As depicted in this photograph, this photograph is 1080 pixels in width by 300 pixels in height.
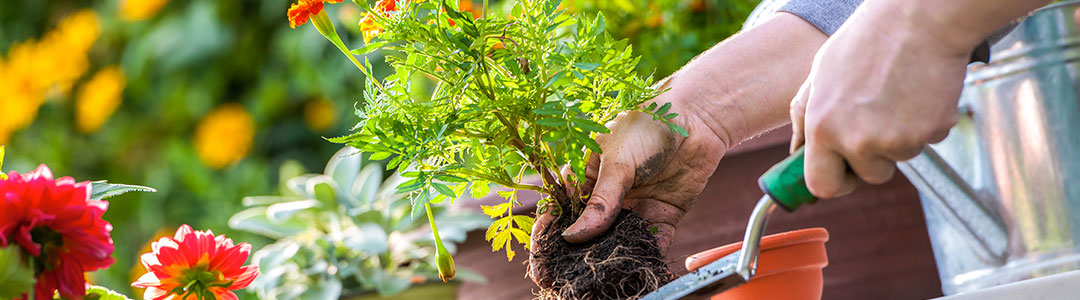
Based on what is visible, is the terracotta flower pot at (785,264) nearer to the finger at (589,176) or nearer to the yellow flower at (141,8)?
the finger at (589,176)

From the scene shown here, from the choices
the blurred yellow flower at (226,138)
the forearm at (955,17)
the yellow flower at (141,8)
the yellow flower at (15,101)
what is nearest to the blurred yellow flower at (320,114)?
the blurred yellow flower at (226,138)

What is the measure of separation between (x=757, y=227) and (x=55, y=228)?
1.49ft

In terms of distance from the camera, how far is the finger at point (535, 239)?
79 cm

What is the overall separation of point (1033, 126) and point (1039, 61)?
65 mm

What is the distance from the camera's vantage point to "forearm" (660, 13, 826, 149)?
2.95 ft

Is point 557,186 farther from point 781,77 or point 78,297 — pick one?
point 78,297

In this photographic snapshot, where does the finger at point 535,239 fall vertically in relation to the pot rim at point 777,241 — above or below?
above

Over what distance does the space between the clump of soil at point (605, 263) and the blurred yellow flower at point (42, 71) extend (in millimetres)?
1935

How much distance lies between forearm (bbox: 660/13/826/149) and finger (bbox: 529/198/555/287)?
18 centimetres

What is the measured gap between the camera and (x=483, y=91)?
2.33 feet

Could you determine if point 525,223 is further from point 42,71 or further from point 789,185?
→ point 42,71

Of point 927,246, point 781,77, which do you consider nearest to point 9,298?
point 781,77

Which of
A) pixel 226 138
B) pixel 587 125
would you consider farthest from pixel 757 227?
pixel 226 138

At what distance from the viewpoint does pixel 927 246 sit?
3.76ft
